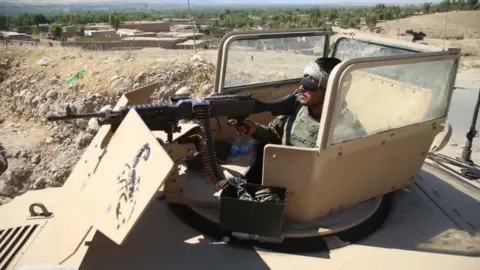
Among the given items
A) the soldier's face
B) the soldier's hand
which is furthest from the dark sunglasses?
the soldier's hand

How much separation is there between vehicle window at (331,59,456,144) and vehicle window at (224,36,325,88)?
1.59 meters

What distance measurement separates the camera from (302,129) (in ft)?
11.4

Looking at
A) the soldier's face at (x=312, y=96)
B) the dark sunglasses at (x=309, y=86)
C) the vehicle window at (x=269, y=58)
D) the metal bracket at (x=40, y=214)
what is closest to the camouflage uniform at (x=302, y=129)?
the soldier's face at (x=312, y=96)

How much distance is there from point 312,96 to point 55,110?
1426 centimetres

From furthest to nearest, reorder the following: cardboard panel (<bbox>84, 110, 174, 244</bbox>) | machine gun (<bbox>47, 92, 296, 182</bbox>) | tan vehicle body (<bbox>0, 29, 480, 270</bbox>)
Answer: machine gun (<bbox>47, 92, 296, 182</bbox>)
tan vehicle body (<bbox>0, 29, 480, 270</bbox>)
cardboard panel (<bbox>84, 110, 174, 244</bbox>)

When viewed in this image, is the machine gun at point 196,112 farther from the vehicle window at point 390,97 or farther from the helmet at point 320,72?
the vehicle window at point 390,97

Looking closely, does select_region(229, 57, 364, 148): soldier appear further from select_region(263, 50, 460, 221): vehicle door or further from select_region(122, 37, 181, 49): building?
select_region(122, 37, 181, 49): building

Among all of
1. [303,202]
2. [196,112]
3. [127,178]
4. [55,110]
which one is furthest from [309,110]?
[55,110]

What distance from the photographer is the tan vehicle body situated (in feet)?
8.95

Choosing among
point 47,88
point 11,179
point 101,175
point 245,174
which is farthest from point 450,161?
point 47,88

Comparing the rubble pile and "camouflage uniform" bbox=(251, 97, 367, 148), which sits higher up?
"camouflage uniform" bbox=(251, 97, 367, 148)

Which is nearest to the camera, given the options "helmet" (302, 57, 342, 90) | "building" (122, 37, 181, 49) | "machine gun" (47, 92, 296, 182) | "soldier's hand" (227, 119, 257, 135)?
"machine gun" (47, 92, 296, 182)

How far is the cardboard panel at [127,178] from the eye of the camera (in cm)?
231

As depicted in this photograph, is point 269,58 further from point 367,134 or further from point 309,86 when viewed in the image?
point 367,134
